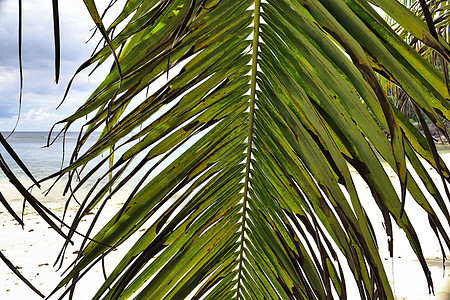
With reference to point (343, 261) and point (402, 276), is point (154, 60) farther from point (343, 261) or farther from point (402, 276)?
point (343, 261)

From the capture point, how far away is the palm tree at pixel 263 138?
15.6 inches

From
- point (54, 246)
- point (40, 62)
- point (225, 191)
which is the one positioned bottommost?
point (225, 191)

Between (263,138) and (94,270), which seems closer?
(263,138)

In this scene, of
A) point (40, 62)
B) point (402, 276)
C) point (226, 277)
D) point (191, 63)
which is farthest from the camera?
point (40, 62)

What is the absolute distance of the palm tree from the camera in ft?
1.30

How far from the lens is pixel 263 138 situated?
0.56 m

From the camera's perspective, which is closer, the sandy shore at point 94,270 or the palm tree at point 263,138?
the palm tree at point 263,138

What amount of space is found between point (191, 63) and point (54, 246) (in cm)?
438

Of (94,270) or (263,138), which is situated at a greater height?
(94,270)

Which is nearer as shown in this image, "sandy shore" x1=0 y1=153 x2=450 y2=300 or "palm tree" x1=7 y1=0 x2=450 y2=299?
"palm tree" x1=7 y1=0 x2=450 y2=299

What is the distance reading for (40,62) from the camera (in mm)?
48375

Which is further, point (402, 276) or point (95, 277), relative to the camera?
point (95, 277)

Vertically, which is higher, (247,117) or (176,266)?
(247,117)

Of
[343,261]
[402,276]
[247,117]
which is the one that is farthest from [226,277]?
[343,261]
